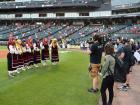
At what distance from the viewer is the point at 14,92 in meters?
15.3

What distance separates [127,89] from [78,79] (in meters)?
3.15

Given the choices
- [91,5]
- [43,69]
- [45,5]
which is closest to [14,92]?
[43,69]

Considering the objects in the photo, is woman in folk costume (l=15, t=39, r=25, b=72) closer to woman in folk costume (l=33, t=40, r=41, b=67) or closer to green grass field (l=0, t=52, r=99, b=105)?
green grass field (l=0, t=52, r=99, b=105)

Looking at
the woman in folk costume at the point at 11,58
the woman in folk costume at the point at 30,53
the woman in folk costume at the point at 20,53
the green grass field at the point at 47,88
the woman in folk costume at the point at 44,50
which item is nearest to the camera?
the green grass field at the point at 47,88

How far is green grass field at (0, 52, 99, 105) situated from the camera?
13844 millimetres

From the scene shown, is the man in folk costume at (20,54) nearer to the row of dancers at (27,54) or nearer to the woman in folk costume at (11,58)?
the row of dancers at (27,54)

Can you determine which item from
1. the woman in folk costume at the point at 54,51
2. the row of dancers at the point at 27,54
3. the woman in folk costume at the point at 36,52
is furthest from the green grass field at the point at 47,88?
the woman in folk costume at the point at 54,51

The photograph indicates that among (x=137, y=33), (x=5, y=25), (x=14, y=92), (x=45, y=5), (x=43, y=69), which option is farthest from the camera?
(x=5, y=25)

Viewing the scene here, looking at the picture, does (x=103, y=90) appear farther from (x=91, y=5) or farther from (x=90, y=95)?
(x=91, y=5)

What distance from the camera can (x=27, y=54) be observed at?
22891 mm

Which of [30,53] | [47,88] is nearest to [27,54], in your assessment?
[30,53]

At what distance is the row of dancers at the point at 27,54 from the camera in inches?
797

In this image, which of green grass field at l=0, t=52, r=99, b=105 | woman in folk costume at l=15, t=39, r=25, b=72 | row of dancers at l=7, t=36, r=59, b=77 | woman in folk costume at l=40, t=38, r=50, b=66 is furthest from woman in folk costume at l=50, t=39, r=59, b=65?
woman in folk costume at l=15, t=39, r=25, b=72

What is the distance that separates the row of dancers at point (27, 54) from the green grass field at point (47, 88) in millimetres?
543
